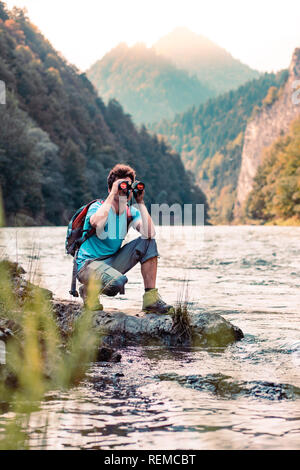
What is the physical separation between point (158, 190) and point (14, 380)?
11566 centimetres

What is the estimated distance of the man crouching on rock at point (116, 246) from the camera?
6.43 metres

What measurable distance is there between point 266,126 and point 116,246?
138 meters

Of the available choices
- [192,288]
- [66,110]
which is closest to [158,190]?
[66,110]

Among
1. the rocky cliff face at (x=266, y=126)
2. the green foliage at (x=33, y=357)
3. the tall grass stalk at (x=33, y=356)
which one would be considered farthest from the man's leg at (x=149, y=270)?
the rocky cliff face at (x=266, y=126)

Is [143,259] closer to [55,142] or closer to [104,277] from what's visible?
[104,277]

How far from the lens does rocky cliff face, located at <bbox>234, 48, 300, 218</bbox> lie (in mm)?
126750

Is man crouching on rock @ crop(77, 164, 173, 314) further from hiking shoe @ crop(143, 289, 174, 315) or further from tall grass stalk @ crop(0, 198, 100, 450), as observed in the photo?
tall grass stalk @ crop(0, 198, 100, 450)

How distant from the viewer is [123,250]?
22.3ft

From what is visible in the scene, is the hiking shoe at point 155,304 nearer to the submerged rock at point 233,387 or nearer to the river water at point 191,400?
the river water at point 191,400

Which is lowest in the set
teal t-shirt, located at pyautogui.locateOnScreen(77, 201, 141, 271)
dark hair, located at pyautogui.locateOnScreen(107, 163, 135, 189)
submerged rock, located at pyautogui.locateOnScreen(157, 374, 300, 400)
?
submerged rock, located at pyautogui.locateOnScreen(157, 374, 300, 400)

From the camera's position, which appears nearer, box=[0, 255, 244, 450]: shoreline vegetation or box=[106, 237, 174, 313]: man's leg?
box=[0, 255, 244, 450]: shoreline vegetation

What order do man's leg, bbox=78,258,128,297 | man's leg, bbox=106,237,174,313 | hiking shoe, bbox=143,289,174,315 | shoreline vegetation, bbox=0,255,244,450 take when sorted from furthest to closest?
hiking shoe, bbox=143,289,174,315 → man's leg, bbox=106,237,174,313 → man's leg, bbox=78,258,128,297 → shoreline vegetation, bbox=0,255,244,450

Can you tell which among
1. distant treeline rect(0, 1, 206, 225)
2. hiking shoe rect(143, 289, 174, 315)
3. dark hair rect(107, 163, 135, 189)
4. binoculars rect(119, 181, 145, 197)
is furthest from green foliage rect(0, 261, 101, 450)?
distant treeline rect(0, 1, 206, 225)

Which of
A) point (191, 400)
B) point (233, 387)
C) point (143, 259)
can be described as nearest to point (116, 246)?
point (143, 259)
